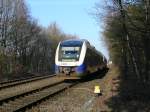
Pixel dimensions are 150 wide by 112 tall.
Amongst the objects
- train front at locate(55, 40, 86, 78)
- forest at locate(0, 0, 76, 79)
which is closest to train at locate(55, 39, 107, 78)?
train front at locate(55, 40, 86, 78)

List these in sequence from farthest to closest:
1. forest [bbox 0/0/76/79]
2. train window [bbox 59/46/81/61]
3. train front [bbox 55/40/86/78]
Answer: forest [bbox 0/0/76/79]
train window [bbox 59/46/81/61]
train front [bbox 55/40/86/78]

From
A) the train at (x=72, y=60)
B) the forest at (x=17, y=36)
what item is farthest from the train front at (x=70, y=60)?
the forest at (x=17, y=36)

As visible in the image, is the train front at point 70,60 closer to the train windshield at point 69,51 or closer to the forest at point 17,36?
the train windshield at point 69,51

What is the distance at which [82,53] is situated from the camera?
34312mm

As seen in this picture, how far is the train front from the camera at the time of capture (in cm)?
3372

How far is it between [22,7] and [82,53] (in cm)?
3970

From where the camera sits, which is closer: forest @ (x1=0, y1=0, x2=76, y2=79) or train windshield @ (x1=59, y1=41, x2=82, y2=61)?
train windshield @ (x1=59, y1=41, x2=82, y2=61)

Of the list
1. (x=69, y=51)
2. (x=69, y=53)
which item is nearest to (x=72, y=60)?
(x=69, y=53)

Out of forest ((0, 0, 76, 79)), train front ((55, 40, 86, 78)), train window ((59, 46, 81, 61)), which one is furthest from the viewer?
forest ((0, 0, 76, 79))

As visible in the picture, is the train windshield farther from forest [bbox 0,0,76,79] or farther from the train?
forest [bbox 0,0,76,79]

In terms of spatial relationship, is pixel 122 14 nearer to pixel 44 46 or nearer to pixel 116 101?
pixel 116 101

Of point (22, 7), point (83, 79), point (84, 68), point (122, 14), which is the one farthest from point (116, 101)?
point (22, 7)

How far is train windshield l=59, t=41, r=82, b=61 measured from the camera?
34.0m

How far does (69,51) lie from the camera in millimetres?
34188
